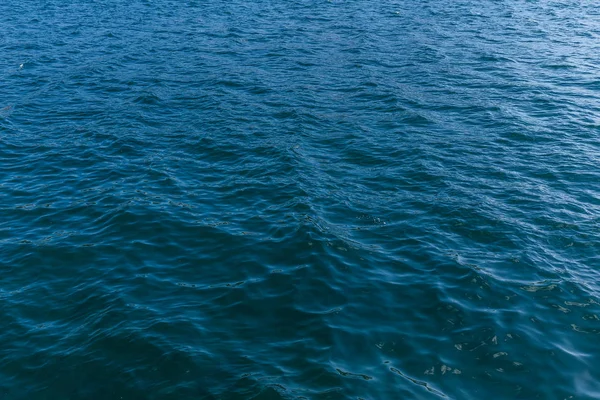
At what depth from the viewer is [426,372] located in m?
16.9

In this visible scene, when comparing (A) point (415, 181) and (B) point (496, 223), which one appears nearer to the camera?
(B) point (496, 223)

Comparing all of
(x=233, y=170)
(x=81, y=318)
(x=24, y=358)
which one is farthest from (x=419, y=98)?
(x=24, y=358)

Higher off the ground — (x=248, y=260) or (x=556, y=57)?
(x=556, y=57)

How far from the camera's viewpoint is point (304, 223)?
24062mm

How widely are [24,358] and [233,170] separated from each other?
45.9 ft

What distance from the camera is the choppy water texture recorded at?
17.3 meters

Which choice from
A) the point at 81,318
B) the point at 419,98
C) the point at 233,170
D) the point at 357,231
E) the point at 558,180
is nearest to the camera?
the point at 81,318

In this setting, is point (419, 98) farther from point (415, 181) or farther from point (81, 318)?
point (81, 318)

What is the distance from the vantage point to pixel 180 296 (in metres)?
20.3

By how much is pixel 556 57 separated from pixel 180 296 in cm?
3626

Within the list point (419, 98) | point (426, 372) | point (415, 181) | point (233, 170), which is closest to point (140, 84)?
point (233, 170)

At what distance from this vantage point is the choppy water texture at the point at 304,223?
56.7 ft

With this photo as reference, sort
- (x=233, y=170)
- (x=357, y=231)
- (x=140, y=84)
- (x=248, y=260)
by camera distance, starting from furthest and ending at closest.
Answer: (x=140, y=84)
(x=233, y=170)
(x=357, y=231)
(x=248, y=260)

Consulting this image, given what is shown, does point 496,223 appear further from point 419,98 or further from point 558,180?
point 419,98
